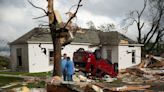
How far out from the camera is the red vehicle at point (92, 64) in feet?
94.3

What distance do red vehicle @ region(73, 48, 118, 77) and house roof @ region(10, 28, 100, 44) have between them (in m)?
3.37

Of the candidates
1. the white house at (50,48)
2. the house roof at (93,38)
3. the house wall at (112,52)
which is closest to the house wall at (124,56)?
the white house at (50,48)

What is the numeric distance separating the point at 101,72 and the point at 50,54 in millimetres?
9978

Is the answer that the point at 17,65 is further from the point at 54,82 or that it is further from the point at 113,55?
the point at 54,82

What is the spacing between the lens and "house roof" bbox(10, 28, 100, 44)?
36162mm

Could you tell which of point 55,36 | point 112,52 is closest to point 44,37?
point 112,52

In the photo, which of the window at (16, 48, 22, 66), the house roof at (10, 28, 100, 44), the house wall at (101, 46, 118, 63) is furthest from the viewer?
the house wall at (101, 46, 118, 63)

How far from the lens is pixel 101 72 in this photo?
96.7 feet

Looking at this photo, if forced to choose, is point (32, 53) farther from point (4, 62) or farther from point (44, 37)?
point (4, 62)

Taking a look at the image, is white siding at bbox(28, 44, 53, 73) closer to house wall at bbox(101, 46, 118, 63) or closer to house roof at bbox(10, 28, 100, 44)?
house roof at bbox(10, 28, 100, 44)

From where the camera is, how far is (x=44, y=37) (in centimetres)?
3838

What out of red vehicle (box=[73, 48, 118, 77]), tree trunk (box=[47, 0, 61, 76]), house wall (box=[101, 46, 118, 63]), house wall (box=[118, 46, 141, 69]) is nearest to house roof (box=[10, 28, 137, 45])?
house wall (box=[101, 46, 118, 63])

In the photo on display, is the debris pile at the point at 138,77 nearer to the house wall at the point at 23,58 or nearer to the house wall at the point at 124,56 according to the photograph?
the house wall at the point at 124,56

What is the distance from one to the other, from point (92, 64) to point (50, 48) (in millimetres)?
10062
